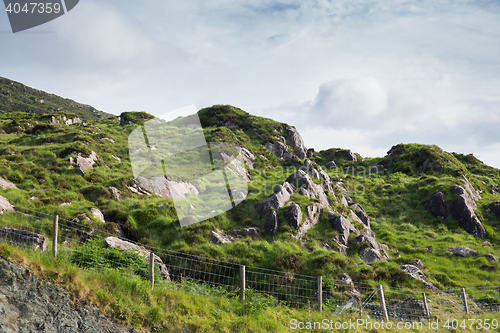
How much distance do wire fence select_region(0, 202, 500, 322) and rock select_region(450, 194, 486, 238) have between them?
13965mm

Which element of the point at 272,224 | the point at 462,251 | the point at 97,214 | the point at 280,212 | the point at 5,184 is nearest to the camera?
the point at 97,214

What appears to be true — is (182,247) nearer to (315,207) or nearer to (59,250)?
(59,250)

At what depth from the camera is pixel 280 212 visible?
2403cm

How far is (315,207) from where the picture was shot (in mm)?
25547

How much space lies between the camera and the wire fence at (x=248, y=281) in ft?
37.4

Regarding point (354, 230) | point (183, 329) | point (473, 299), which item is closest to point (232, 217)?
point (354, 230)

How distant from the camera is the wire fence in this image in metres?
11.4

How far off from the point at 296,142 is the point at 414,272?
37.9m

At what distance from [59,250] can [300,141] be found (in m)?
51.5

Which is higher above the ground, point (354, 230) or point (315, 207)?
point (315, 207)

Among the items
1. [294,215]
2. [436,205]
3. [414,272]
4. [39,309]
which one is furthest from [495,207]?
[39,309]

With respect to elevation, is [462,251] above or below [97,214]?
below

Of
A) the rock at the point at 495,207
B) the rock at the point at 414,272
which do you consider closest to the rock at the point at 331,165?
the rock at the point at 495,207

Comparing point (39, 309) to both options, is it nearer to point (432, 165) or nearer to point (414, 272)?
point (414, 272)
